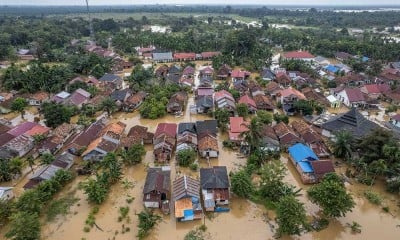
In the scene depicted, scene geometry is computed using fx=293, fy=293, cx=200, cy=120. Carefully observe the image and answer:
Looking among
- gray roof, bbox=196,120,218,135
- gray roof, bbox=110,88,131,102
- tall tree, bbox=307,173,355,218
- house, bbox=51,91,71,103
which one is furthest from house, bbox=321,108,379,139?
house, bbox=51,91,71,103

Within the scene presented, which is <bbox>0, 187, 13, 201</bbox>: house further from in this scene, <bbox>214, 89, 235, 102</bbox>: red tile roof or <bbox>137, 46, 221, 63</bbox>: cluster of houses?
<bbox>137, 46, 221, 63</bbox>: cluster of houses

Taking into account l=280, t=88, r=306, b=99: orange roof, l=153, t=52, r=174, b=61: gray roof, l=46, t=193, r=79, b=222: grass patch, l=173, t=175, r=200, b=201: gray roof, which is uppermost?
l=153, t=52, r=174, b=61: gray roof

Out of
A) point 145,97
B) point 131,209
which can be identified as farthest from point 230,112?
point 131,209

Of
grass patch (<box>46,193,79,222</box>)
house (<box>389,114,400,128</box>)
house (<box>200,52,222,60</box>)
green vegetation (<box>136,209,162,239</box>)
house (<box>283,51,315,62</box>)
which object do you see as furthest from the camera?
house (<box>200,52,222,60</box>)

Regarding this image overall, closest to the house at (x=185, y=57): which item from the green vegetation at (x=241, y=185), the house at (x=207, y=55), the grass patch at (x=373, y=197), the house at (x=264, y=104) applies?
the house at (x=207, y=55)

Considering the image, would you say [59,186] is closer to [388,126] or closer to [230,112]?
[230,112]

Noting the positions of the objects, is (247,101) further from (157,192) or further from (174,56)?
(174,56)
